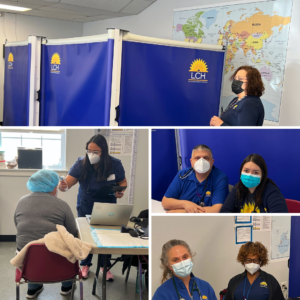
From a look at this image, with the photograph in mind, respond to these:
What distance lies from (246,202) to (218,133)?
0.74ft

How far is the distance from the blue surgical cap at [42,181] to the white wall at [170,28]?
2.74 meters

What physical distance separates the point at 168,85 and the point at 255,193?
215 cm

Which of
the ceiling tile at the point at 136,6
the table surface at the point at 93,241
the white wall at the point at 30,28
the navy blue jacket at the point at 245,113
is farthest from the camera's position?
the white wall at the point at 30,28

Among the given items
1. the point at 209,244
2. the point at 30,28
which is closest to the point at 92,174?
the point at 209,244

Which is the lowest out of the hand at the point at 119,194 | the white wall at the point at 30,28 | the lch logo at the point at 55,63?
the hand at the point at 119,194

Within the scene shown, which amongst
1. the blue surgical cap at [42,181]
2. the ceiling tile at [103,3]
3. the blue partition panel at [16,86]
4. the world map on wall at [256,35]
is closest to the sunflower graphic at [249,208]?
the blue surgical cap at [42,181]

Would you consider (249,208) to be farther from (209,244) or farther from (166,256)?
(166,256)

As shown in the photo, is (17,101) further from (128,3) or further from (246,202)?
(246,202)

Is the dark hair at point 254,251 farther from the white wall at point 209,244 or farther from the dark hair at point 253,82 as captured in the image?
the dark hair at point 253,82

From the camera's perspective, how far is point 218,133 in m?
0.99

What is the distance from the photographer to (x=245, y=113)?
2.08 m

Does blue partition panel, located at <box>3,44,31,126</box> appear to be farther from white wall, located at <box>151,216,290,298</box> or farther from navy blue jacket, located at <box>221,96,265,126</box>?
white wall, located at <box>151,216,290,298</box>

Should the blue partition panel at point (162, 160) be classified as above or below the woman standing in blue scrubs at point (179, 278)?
above

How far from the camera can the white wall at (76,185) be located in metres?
1.26
